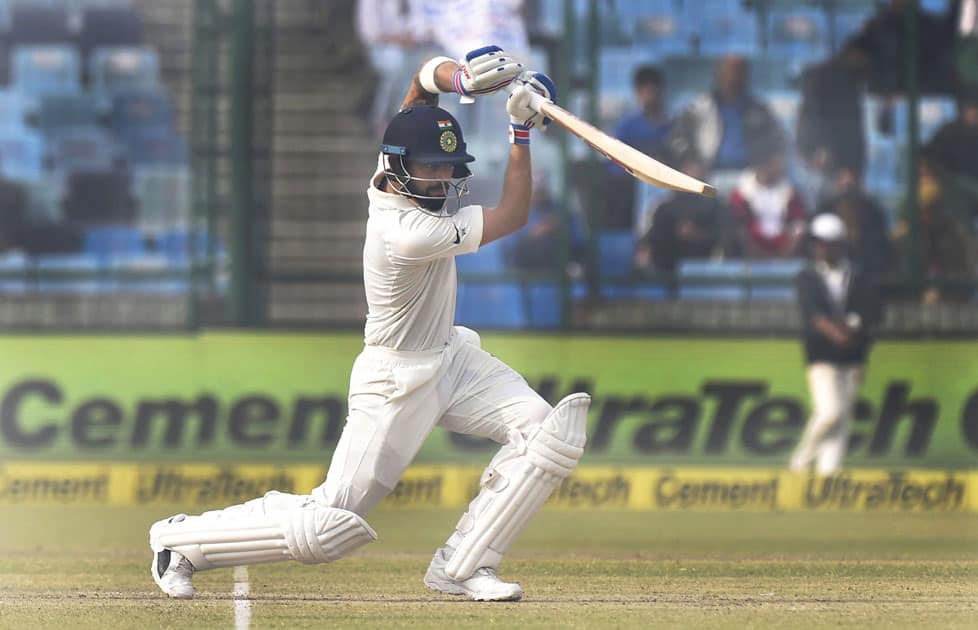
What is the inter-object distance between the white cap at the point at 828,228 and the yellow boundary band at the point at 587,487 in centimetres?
154

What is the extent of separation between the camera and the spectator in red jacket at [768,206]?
36.0 feet

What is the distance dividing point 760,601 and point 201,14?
6553mm

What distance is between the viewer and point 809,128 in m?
11.1

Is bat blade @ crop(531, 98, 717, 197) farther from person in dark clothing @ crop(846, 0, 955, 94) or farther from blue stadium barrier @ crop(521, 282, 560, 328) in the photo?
person in dark clothing @ crop(846, 0, 955, 94)

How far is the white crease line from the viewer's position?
5.34m

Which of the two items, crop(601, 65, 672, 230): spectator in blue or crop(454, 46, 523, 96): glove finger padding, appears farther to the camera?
crop(601, 65, 672, 230): spectator in blue

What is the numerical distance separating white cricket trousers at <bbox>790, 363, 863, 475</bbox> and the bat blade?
5079 mm

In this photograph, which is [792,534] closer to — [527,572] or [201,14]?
[527,572]

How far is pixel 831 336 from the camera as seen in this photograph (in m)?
10.5

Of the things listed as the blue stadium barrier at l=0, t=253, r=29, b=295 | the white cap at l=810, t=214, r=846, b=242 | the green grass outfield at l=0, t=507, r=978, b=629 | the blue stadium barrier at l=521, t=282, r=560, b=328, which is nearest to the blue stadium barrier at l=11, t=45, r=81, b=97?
the blue stadium barrier at l=0, t=253, r=29, b=295

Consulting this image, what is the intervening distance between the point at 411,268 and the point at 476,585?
3.35 feet

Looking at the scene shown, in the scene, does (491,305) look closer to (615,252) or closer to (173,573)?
(615,252)

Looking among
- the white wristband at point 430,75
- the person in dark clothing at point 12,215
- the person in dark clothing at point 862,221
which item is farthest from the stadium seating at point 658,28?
the white wristband at point 430,75

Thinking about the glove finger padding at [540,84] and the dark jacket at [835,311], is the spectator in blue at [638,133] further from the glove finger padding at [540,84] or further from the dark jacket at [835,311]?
the glove finger padding at [540,84]
